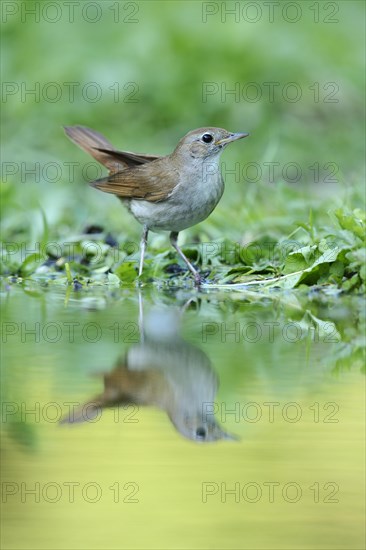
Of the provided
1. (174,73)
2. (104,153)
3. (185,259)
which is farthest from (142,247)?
(174,73)

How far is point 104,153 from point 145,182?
0.77m

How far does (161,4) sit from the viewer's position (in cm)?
1423

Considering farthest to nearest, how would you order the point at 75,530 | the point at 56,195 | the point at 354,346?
the point at 56,195
the point at 354,346
the point at 75,530

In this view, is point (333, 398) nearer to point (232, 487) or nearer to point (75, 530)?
point (232, 487)

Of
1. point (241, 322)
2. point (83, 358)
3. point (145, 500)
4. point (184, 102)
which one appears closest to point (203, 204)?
point (241, 322)

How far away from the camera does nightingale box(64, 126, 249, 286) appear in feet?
27.0

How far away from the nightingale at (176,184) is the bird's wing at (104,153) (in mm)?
10

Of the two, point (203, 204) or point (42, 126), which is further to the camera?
point (42, 126)

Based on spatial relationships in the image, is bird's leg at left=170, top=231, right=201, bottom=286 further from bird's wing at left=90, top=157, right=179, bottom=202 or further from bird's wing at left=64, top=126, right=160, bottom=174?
bird's wing at left=64, top=126, right=160, bottom=174

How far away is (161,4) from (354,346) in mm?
9010

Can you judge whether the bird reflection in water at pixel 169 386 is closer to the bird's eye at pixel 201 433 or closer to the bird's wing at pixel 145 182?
the bird's eye at pixel 201 433

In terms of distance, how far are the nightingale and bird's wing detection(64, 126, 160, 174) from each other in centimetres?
1

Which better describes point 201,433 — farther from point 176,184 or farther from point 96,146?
point 96,146

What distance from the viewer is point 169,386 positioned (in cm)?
533
